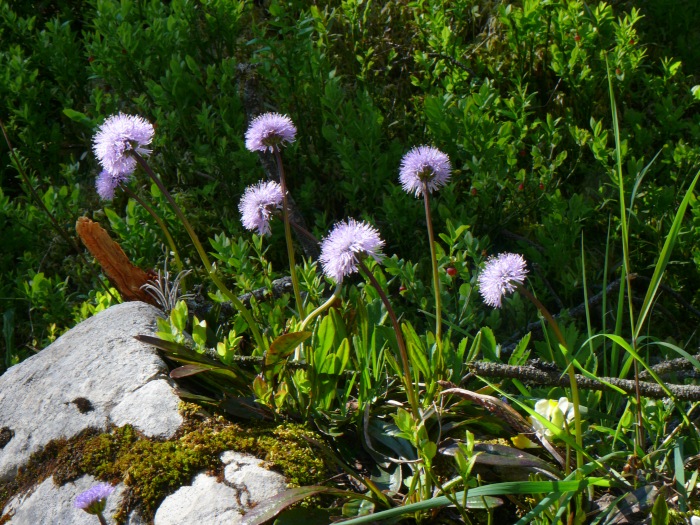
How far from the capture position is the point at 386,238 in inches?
144

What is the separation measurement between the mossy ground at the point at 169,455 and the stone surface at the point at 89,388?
Answer: 0.17 ft

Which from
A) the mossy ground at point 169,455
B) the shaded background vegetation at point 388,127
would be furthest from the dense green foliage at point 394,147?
the mossy ground at point 169,455

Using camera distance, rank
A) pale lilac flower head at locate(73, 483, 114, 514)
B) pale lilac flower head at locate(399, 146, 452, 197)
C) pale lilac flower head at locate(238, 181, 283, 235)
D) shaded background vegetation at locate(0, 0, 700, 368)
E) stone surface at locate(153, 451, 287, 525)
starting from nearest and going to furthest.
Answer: pale lilac flower head at locate(73, 483, 114, 514) → stone surface at locate(153, 451, 287, 525) → pale lilac flower head at locate(399, 146, 452, 197) → pale lilac flower head at locate(238, 181, 283, 235) → shaded background vegetation at locate(0, 0, 700, 368)

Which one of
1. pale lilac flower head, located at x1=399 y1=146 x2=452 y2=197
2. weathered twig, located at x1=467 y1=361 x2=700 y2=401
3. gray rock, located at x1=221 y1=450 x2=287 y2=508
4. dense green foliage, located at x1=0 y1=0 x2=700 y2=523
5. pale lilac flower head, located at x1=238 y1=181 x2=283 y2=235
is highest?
dense green foliage, located at x1=0 y1=0 x2=700 y2=523

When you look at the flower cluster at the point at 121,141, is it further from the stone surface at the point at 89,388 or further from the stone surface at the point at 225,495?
the stone surface at the point at 225,495

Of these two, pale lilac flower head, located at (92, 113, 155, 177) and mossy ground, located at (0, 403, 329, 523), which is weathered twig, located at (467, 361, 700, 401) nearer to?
mossy ground, located at (0, 403, 329, 523)

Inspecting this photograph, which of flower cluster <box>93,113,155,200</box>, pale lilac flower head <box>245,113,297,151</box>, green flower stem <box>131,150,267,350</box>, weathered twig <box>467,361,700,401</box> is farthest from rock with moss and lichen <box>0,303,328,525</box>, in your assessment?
pale lilac flower head <box>245,113,297,151</box>

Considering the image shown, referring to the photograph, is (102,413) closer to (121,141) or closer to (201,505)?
(201,505)

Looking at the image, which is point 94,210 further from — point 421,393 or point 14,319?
point 421,393

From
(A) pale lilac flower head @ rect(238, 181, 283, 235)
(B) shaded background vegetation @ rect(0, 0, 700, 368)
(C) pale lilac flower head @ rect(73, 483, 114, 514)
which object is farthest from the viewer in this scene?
(B) shaded background vegetation @ rect(0, 0, 700, 368)

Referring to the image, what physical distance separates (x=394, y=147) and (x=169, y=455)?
209 centimetres

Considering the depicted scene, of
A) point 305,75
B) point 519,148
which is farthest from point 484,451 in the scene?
point 305,75

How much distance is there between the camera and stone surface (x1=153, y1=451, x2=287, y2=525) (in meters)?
1.95

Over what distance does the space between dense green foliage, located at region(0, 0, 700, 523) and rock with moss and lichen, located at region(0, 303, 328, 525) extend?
1.40ft
